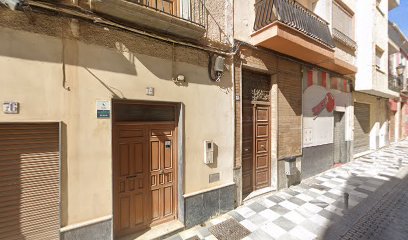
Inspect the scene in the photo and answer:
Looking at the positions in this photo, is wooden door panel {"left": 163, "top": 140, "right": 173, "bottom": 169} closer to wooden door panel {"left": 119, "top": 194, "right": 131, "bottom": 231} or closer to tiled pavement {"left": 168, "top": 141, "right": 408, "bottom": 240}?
wooden door panel {"left": 119, "top": 194, "right": 131, "bottom": 231}

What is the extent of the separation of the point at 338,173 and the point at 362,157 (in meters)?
4.60

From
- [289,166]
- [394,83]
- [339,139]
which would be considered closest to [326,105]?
[339,139]

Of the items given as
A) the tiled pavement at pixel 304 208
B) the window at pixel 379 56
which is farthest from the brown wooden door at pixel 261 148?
the window at pixel 379 56

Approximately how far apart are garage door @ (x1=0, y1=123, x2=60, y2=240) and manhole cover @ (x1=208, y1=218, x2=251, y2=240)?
2951mm

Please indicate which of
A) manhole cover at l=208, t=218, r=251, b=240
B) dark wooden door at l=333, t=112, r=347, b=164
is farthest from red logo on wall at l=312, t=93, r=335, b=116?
manhole cover at l=208, t=218, r=251, b=240

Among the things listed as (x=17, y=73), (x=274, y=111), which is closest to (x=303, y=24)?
(x=274, y=111)

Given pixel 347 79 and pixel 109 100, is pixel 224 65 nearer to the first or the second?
pixel 109 100

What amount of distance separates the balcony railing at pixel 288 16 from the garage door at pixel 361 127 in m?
7.09

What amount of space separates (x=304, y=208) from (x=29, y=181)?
19.6 feet

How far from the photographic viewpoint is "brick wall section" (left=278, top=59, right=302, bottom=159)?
6.77 m

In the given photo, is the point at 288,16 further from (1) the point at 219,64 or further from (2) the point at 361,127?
(2) the point at 361,127

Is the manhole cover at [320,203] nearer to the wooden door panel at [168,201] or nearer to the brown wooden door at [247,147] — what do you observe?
the brown wooden door at [247,147]

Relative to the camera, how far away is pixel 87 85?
11.2ft

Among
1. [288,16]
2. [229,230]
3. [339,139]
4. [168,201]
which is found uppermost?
[288,16]
